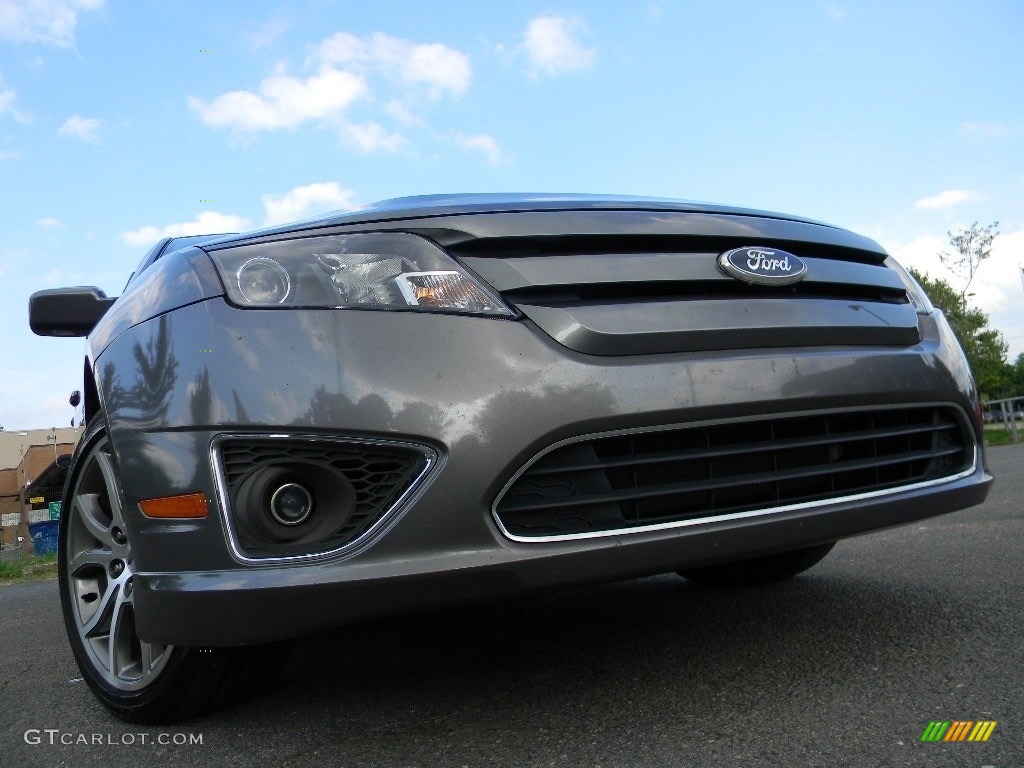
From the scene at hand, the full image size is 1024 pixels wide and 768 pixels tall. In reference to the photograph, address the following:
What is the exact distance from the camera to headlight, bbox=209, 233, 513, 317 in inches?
70.4

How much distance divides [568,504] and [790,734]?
567mm

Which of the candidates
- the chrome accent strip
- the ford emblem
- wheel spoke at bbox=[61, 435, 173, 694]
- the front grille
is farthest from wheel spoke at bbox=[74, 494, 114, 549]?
the ford emblem

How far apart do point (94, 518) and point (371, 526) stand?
3.33ft

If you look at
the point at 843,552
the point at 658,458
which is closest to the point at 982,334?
the point at 843,552

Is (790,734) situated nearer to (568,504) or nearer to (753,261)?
(568,504)

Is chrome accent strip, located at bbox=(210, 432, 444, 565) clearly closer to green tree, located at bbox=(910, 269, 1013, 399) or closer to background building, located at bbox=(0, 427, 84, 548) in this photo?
green tree, located at bbox=(910, 269, 1013, 399)

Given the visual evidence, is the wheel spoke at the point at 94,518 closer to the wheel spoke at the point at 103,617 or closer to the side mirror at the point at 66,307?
the wheel spoke at the point at 103,617

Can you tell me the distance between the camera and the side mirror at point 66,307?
2.70 meters

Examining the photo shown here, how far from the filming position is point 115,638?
2.16 metres

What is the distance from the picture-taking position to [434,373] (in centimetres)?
171

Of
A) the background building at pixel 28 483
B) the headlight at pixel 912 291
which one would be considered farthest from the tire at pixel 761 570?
the background building at pixel 28 483

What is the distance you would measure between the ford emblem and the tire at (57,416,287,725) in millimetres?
1295

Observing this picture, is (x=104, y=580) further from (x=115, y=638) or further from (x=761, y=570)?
(x=761, y=570)

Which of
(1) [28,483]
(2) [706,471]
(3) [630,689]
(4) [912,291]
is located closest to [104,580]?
(3) [630,689]
